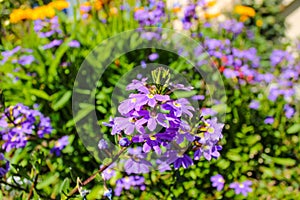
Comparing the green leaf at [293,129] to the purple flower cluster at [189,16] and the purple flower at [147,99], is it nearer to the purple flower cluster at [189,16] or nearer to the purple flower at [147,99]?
the purple flower cluster at [189,16]

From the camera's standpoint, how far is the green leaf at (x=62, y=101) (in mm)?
2184

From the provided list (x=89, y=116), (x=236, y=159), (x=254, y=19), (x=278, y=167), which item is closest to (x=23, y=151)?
(x=89, y=116)

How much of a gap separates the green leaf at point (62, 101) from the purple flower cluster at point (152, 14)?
0.82 metres

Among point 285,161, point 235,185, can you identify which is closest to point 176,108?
point 235,185

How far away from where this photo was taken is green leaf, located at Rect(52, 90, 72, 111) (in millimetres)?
2184

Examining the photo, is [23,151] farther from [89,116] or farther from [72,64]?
[72,64]

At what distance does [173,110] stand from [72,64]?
5.17 feet

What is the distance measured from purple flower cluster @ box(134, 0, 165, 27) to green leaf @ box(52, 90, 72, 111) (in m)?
0.82

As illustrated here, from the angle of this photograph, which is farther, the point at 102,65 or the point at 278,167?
the point at 278,167

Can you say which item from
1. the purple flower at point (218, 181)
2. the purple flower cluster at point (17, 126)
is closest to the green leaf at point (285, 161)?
the purple flower at point (218, 181)

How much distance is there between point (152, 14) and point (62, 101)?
0.94 meters

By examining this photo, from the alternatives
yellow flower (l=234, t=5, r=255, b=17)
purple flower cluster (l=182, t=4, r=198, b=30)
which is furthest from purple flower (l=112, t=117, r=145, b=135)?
yellow flower (l=234, t=5, r=255, b=17)

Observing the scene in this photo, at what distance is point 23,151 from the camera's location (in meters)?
2.15

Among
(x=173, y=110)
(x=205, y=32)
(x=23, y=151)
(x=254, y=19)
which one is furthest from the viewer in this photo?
(x=254, y=19)
